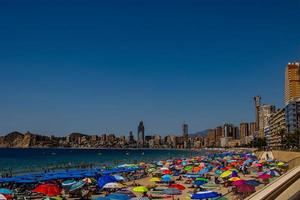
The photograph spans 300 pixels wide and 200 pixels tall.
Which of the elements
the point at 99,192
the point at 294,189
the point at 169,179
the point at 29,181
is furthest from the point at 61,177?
the point at 294,189

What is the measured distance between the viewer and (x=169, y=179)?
120 ft

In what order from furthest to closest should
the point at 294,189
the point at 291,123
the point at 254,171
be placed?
the point at 291,123 → the point at 254,171 → the point at 294,189

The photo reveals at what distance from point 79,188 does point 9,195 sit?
5.93m

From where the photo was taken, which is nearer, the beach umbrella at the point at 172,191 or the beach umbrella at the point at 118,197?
the beach umbrella at the point at 118,197

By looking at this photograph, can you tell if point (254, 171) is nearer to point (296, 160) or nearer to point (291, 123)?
point (296, 160)

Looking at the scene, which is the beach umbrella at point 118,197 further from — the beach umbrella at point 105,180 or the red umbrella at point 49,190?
the beach umbrella at point 105,180

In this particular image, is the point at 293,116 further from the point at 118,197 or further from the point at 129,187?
the point at 118,197

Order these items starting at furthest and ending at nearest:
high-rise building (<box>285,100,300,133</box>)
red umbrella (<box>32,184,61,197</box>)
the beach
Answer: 1. high-rise building (<box>285,100,300,133</box>)
2. red umbrella (<box>32,184,61,197</box>)
3. the beach

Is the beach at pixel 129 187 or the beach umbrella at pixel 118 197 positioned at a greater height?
the beach umbrella at pixel 118 197

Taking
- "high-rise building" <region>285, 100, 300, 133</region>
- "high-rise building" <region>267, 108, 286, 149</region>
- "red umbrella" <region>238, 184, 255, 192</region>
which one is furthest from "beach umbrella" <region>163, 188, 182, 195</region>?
"high-rise building" <region>267, 108, 286, 149</region>

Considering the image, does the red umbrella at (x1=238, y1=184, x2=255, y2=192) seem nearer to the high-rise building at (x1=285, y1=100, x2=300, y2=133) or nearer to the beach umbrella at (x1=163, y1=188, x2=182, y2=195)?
the beach umbrella at (x1=163, y1=188, x2=182, y2=195)

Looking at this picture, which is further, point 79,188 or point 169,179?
point 169,179

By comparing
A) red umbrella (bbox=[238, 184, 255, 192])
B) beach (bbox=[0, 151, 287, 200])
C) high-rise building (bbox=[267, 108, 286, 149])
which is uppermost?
high-rise building (bbox=[267, 108, 286, 149])

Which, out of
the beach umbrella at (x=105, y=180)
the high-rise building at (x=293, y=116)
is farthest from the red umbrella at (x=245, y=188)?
the high-rise building at (x=293, y=116)
